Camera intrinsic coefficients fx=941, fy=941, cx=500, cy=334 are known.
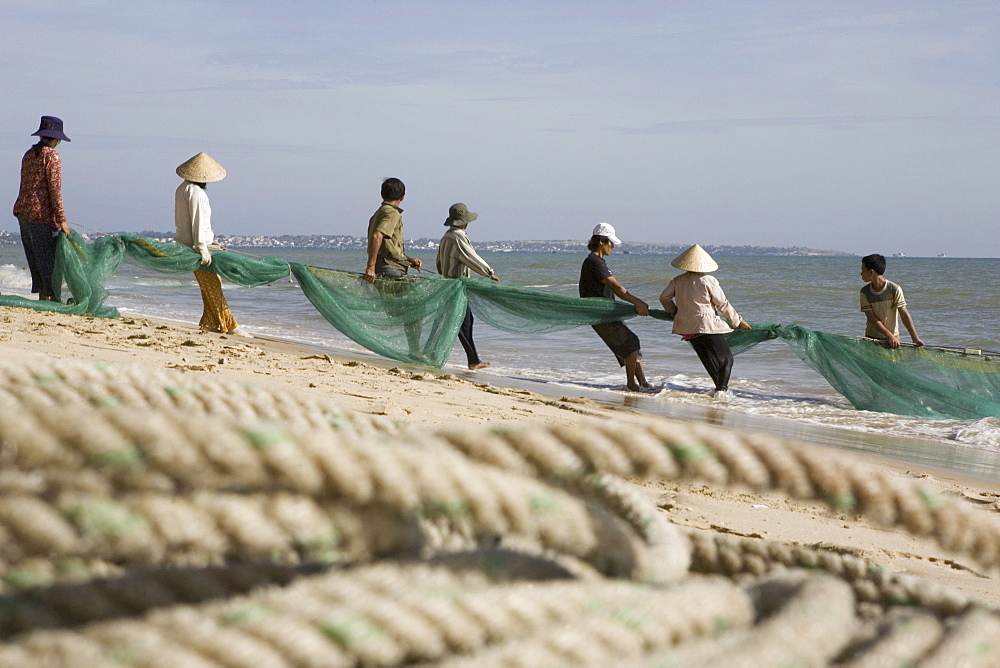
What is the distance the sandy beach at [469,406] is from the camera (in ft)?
11.8

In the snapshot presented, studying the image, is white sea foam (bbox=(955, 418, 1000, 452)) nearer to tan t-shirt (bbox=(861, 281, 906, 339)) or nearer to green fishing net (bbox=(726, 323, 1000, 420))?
green fishing net (bbox=(726, 323, 1000, 420))

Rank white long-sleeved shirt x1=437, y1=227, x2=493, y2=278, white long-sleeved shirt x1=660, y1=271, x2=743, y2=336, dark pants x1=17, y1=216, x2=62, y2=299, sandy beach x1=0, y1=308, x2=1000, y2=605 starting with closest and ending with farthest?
sandy beach x1=0, y1=308, x2=1000, y2=605 → white long-sleeved shirt x1=660, y1=271, x2=743, y2=336 → white long-sleeved shirt x1=437, y1=227, x2=493, y2=278 → dark pants x1=17, y1=216, x2=62, y2=299

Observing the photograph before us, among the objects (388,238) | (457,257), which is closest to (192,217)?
(388,238)

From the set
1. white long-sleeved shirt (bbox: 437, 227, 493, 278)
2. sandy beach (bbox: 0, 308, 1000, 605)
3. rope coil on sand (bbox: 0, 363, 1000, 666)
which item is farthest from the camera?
white long-sleeved shirt (bbox: 437, 227, 493, 278)

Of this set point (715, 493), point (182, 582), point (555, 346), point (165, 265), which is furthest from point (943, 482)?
point (165, 265)

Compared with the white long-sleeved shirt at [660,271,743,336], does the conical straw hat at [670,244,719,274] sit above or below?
above

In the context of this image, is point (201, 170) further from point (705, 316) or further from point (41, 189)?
point (705, 316)

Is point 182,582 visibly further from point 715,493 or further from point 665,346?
point 665,346

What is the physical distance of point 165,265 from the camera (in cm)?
1055

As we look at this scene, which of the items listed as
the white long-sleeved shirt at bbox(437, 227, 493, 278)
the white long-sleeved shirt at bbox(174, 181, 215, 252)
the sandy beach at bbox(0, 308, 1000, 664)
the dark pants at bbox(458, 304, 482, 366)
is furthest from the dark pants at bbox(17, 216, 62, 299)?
the dark pants at bbox(458, 304, 482, 366)

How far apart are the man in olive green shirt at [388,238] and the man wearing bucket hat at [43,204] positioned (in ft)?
12.1

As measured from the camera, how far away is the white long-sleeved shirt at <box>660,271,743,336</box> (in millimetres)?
9156

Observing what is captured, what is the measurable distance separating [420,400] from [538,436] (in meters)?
5.33

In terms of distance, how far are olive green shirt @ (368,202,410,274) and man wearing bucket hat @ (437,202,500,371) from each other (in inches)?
16.7
